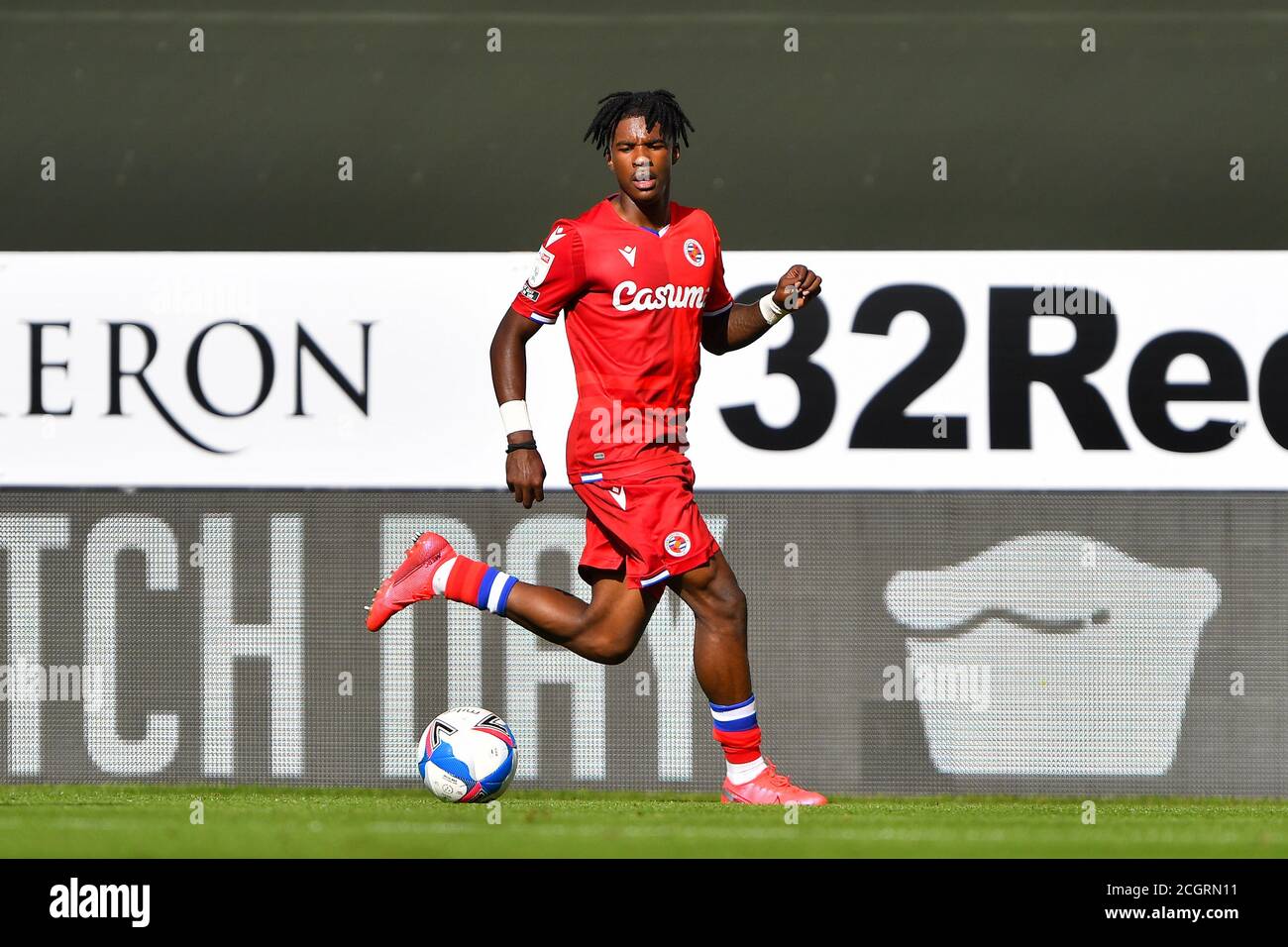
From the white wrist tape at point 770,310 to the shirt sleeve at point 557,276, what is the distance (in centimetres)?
48

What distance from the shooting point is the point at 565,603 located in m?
4.71

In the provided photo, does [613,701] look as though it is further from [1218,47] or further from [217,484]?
[1218,47]

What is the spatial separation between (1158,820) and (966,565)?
5.36 ft

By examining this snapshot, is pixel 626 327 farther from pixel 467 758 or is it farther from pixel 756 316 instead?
pixel 467 758

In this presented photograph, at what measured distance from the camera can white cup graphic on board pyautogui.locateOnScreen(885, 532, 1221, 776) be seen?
6164 millimetres

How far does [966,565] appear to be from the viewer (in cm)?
623

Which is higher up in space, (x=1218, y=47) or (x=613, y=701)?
(x=1218, y=47)

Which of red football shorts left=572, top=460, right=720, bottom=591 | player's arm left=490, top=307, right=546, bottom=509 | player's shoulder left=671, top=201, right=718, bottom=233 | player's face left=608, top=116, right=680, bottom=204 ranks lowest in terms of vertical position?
red football shorts left=572, top=460, right=720, bottom=591

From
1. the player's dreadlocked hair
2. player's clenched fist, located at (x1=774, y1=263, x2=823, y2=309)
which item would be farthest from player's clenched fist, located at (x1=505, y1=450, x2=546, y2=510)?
the player's dreadlocked hair

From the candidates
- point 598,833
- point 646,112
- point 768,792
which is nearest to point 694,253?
point 646,112

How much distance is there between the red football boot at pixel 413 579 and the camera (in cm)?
494

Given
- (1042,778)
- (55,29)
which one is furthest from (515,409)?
(55,29)

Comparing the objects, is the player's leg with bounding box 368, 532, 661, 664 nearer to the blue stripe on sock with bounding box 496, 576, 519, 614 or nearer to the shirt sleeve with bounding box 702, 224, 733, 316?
the blue stripe on sock with bounding box 496, 576, 519, 614

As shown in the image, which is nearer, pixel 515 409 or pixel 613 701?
pixel 515 409
